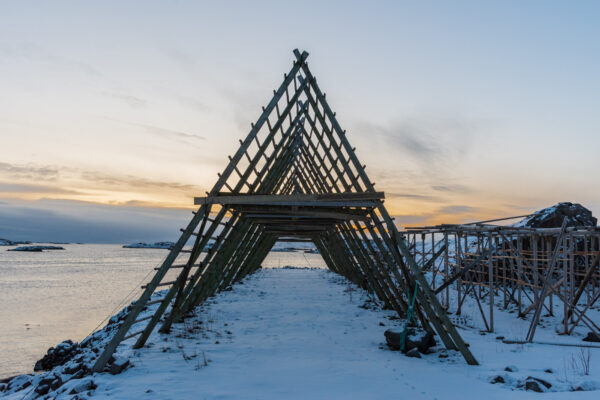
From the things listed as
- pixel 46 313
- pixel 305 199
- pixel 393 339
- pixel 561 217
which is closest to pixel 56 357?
pixel 305 199

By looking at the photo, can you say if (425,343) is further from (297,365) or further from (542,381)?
(297,365)

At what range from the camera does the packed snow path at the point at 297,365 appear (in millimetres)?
6020

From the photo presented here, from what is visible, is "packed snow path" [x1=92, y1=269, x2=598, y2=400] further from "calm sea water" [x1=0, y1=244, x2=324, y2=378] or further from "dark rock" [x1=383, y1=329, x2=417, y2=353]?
"calm sea water" [x1=0, y1=244, x2=324, y2=378]

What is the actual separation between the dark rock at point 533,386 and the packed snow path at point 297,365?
0.23 m

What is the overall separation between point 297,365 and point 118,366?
121 inches

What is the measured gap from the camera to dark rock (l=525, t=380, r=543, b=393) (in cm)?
617

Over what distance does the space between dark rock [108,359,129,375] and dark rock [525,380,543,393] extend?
6551 millimetres

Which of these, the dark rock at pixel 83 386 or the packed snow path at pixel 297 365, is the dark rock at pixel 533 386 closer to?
the packed snow path at pixel 297 365

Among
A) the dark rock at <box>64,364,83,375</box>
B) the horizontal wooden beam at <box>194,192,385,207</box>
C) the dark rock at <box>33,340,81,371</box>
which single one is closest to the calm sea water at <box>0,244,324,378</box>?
the dark rock at <box>33,340,81,371</box>

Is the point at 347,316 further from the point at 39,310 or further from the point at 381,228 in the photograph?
the point at 39,310

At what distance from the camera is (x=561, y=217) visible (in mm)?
24109

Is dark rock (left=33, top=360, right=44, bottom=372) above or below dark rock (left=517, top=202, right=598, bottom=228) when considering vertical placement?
below

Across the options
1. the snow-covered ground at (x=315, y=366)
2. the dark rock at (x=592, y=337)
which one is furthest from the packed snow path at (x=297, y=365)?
the dark rock at (x=592, y=337)

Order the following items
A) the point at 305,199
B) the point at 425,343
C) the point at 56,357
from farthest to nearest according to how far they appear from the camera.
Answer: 1. the point at 56,357
2. the point at 305,199
3. the point at 425,343
